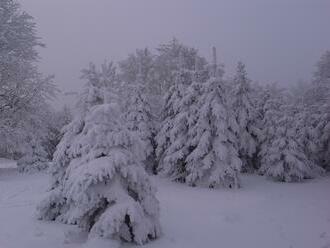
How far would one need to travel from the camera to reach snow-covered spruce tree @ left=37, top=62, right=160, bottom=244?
990 centimetres

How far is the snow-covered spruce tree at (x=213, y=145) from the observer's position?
2131 cm

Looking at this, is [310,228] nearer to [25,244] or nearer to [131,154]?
[131,154]

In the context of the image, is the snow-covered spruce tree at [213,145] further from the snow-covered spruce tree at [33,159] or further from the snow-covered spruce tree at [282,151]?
the snow-covered spruce tree at [33,159]

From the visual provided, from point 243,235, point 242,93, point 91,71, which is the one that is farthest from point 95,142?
point 242,93

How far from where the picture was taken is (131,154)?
35.1 ft

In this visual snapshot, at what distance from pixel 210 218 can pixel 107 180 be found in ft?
18.1

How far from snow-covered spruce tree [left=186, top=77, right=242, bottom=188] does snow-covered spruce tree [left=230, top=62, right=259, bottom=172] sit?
6.83m

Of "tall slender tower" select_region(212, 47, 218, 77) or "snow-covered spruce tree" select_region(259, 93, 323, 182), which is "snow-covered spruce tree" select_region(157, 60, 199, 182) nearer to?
"tall slender tower" select_region(212, 47, 218, 77)

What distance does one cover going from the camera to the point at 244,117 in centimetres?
2930

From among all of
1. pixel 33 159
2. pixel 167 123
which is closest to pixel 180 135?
pixel 167 123

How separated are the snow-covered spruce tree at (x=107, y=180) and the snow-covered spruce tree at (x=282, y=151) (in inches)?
665

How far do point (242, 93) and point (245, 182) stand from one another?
26.9ft

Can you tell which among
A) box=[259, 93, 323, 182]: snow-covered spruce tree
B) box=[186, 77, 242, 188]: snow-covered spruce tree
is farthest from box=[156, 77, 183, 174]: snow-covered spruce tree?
box=[259, 93, 323, 182]: snow-covered spruce tree

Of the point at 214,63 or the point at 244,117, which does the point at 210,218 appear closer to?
the point at 214,63
